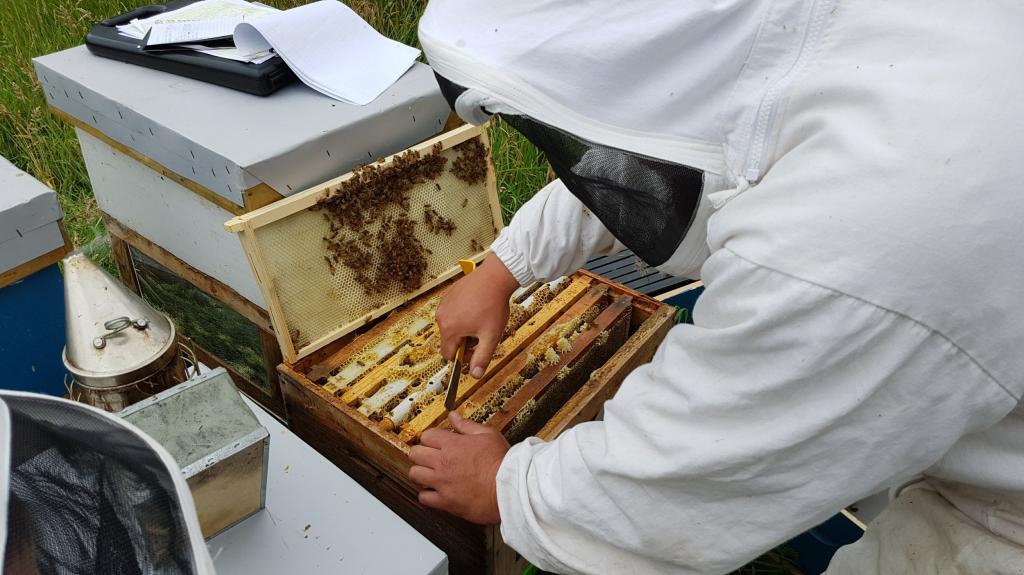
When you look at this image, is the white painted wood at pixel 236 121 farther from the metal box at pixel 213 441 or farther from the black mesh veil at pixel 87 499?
the black mesh veil at pixel 87 499

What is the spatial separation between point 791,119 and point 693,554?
31.2 inches

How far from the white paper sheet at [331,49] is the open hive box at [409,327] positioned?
10.7 inches

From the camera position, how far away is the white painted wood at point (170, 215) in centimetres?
225

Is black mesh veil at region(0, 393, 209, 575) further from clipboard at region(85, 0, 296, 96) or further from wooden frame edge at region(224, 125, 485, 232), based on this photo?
clipboard at region(85, 0, 296, 96)

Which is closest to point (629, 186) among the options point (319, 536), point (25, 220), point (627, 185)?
point (627, 185)

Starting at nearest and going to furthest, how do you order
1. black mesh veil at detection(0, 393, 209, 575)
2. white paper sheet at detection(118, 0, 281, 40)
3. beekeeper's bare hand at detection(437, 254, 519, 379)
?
black mesh veil at detection(0, 393, 209, 575) < beekeeper's bare hand at detection(437, 254, 519, 379) < white paper sheet at detection(118, 0, 281, 40)

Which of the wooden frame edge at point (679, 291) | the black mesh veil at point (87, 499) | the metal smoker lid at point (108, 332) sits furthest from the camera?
the wooden frame edge at point (679, 291)

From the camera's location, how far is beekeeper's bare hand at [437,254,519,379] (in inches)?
82.9

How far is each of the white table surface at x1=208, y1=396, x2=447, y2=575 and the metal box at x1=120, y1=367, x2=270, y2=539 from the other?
0.06m

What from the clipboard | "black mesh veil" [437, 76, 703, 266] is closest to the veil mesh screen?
"black mesh veil" [437, 76, 703, 266]

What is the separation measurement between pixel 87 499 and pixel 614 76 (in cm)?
95

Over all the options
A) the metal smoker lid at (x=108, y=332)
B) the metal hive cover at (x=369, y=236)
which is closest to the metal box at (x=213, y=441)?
the metal smoker lid at (x=108, y=332)

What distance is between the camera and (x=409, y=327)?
8.13ft

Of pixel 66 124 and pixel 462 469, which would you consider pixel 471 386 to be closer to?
pixel 462 469
